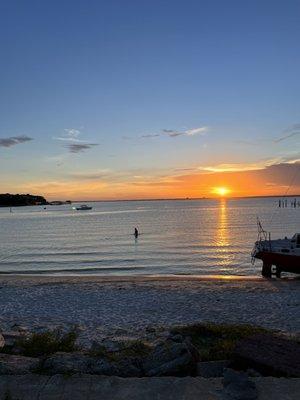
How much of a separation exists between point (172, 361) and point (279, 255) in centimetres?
2574

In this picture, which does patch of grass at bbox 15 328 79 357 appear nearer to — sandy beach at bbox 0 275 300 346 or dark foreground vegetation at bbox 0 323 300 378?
dark foreground vegetation at bbox 0 323 300 378

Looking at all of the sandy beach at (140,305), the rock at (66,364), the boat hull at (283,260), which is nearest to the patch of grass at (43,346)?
the rock at (66,364)

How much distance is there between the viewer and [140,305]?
822 inches

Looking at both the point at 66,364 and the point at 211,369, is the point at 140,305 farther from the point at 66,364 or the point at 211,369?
the point at 66,364

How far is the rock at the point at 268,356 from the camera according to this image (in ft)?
24.7

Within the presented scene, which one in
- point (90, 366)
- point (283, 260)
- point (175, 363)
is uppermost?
point (175, 363)

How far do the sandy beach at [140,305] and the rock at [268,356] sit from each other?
661cm

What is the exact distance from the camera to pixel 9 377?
6934 millimetres

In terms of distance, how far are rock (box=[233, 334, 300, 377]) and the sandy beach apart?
661 centimetres

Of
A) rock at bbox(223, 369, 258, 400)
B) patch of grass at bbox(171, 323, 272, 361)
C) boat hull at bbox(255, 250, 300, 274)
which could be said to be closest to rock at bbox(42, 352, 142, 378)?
rock at bbox(223, 369, 258, 400)

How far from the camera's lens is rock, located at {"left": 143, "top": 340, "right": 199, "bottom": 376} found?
731cm

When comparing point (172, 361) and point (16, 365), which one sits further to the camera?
point (16, 365)

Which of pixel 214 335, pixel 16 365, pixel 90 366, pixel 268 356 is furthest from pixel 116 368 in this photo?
pixel 214 335

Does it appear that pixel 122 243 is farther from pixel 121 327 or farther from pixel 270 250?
pixel 121 327
